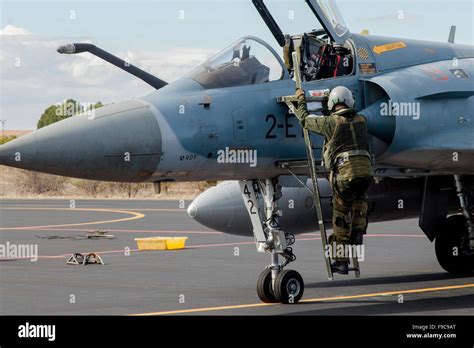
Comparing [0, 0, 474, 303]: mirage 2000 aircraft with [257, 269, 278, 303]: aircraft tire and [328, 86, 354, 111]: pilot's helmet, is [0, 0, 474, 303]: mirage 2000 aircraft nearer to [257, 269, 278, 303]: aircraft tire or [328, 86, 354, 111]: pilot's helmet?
[257, 269, 278, 303]: aircraft tire

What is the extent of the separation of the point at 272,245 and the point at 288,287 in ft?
1.99

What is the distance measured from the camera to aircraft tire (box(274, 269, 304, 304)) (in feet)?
45.4

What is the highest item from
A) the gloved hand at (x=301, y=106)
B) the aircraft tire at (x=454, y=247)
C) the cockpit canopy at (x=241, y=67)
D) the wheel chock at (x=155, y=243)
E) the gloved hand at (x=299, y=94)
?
the cockpit canopy at (x=241, y=67)

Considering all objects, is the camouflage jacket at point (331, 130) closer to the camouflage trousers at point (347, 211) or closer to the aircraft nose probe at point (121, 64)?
the camouflage trousers at point (347, 211)

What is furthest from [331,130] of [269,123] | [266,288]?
[266,288]

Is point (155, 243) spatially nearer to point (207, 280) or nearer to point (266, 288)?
point (207, 280)

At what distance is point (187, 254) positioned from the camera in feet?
74.2

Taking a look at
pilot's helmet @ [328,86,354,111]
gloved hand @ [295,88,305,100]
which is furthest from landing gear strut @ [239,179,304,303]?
pilot's helmet @ [328,86,354,111]

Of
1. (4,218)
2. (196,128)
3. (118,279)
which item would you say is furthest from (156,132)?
(4,218)

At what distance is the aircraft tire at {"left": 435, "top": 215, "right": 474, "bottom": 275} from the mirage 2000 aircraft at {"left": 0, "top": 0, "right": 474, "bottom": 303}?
2420 mm

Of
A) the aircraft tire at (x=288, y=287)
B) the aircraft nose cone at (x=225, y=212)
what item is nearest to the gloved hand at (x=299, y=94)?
the aircraft tire at (x=288, y=287)

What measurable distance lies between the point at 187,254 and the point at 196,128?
10.0m

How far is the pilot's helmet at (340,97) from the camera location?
1284cm

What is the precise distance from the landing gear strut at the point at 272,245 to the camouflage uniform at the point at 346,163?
121cm
